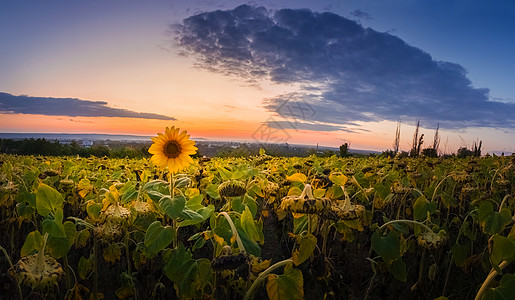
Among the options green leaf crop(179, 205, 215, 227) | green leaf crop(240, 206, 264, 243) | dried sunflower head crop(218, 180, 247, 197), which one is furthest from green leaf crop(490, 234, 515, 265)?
green leaf crop(179, 205, 215, 227)

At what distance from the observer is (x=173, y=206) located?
1871mm

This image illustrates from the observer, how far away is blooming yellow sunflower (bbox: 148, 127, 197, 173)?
2.74 meters

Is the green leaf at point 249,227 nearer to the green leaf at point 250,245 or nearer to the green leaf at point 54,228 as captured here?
the green leaf at point 250,245

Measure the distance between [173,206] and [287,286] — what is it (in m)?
0.80

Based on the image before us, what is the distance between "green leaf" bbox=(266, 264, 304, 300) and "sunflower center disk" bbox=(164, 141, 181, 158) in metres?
1.52

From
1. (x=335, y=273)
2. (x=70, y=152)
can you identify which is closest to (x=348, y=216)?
(x=335, y=273)

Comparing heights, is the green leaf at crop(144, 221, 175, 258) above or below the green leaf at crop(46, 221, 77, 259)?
above

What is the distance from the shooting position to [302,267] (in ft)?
12.7

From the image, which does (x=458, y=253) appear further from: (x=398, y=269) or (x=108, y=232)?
(x=108, y=232)

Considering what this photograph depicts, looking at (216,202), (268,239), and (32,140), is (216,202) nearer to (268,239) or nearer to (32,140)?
(268,239)

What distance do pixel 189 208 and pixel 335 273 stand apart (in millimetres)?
1344

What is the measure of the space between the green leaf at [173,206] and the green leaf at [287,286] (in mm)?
657

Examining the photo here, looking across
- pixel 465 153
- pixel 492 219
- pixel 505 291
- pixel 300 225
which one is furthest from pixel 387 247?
pixel 465 153

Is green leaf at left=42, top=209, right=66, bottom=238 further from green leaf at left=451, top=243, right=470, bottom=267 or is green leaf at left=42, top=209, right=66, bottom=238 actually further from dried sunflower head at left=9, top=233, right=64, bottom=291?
green leaf at left=451, top=243, right=470, bottom=267
